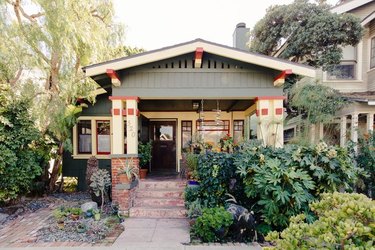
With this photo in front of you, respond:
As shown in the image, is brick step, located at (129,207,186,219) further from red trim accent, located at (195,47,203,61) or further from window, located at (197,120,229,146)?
window, located at (197,120,229,146)

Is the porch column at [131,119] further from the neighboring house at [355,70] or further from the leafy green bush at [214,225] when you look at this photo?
the neighboring house at [355,70]

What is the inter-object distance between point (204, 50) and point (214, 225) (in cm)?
417

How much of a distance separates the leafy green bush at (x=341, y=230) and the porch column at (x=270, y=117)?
4095 mm

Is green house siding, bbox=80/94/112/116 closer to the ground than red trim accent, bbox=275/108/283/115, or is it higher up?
higher up

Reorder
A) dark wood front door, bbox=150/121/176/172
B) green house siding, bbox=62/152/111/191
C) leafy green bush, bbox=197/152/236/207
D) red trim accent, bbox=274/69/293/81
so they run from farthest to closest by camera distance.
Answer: dark wood front door, bbox=150/121/176/172, green house siding, bbox=62/152/111/191, red trim accent, bbox=274/69/293/81, leafy green bush, bbox=197/152/236/207

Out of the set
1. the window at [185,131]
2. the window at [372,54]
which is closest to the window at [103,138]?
the window at [185,131]

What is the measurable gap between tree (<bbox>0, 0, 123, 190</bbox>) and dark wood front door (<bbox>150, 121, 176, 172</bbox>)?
3381 millimetres

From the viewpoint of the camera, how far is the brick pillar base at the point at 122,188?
218 inches

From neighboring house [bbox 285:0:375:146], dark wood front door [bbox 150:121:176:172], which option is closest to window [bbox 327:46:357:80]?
neighboring house [bbox 285:0:375:146]

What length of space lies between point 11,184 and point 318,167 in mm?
7339

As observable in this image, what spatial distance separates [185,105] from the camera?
29.0 feet

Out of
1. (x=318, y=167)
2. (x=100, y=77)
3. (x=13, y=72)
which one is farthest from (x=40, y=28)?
(x=318, y=167)

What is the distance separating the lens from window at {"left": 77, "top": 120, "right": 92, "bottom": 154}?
8.75 m


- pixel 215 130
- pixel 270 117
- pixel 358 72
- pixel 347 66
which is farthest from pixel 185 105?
pixel 358 72
